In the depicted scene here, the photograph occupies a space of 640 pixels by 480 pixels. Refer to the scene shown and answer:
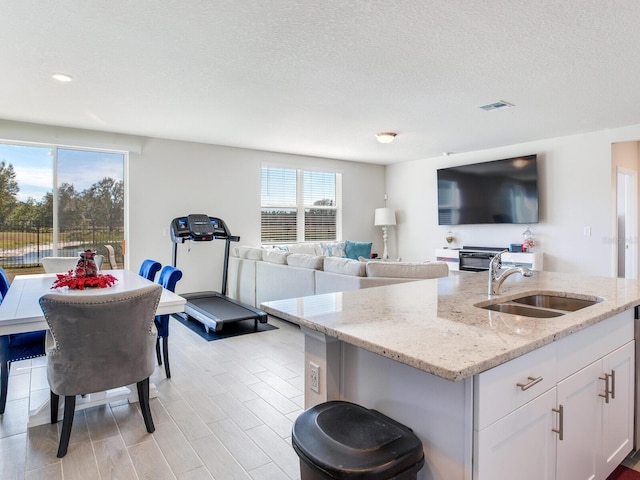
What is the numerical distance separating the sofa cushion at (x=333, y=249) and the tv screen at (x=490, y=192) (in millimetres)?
1877

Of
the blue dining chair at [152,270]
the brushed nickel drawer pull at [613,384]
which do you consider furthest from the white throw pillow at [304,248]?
the brushed nickel drawer pull at [613,384]

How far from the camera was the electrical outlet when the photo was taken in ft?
5.12

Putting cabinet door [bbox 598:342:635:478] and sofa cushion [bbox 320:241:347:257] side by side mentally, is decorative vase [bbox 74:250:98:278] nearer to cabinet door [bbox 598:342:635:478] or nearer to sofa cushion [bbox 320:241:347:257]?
cabinet door [bbox 598:342:635:478]

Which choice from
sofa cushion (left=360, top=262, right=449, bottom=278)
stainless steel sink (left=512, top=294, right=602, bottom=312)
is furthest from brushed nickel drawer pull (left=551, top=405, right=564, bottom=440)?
sofa cushion (left=360, top=262, right=449, bottom=278)

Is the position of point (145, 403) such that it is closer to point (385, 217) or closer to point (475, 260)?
point (475, 260)

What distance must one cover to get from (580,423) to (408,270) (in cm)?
234

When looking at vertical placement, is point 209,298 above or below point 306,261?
below

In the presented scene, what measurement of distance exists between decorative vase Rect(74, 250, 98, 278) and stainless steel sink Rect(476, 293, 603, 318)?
9.25ft

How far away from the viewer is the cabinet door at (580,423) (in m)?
1.47

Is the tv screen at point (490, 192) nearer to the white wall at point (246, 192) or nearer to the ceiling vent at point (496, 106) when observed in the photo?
the white wall at point (246, 192)

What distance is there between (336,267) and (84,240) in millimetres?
3582

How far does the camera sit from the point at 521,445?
127cm

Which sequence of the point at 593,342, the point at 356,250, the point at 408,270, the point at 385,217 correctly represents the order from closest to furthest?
the point at 593,342 < the point at 408,270 < the point at 356,250 < the point at 385,217

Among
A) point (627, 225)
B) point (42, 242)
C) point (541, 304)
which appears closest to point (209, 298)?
point (42, 242)
